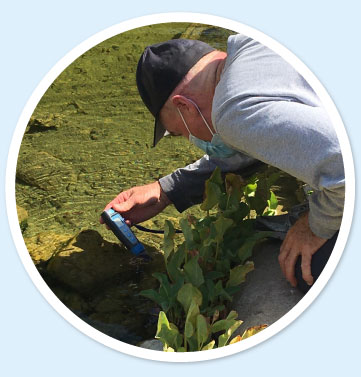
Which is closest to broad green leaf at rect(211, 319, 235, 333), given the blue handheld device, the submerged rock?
the blue handheld device

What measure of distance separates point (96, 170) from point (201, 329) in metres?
1.40

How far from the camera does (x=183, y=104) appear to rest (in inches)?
73.6

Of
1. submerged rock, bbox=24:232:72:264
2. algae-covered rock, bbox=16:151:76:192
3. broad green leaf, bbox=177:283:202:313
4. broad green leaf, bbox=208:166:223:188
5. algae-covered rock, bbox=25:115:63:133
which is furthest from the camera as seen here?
algae-covered rock, bbox=25:115:63:133

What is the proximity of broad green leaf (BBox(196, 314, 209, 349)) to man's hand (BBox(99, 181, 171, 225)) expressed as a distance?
651mm

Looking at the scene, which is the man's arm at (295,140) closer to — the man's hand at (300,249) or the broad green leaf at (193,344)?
the man's hand at (300,249)

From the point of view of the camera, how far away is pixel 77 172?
2969 millimetres

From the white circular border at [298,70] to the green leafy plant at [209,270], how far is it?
6cm

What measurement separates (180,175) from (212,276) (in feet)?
1.55

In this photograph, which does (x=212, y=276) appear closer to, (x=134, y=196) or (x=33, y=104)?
(x=134, y=196)

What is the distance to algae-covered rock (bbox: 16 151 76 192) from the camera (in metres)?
2.91

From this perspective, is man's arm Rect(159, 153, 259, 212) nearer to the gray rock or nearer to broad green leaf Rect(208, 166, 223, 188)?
broad green leaf Rect(208, 166, 223, 188)

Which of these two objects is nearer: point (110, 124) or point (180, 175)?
point (180, 175)

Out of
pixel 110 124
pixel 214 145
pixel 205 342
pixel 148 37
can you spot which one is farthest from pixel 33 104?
pixel 148 37

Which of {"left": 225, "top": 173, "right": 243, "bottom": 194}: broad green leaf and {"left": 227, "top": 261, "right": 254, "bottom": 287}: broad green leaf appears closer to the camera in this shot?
{"left": 227, "top": 261, "right": 254, "bottom": 287}: broad green leaf
